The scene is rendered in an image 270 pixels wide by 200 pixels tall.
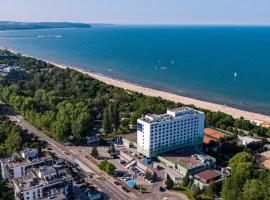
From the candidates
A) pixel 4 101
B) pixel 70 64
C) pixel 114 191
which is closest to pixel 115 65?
pixel 70 64

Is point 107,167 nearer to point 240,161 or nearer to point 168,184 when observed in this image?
point 168,184

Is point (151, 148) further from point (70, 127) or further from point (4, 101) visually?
point (4, 101)

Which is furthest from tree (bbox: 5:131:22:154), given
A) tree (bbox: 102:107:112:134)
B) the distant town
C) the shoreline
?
the shoreline

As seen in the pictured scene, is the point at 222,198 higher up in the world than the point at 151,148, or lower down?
lower down

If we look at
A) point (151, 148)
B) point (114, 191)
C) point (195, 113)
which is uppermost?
point (195, 113)

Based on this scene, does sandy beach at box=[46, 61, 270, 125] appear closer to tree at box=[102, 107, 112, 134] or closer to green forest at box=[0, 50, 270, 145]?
green forest at box=[0, 50, 270, 145]

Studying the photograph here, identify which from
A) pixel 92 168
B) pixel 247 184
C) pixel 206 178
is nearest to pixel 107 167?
pixel 92 168
